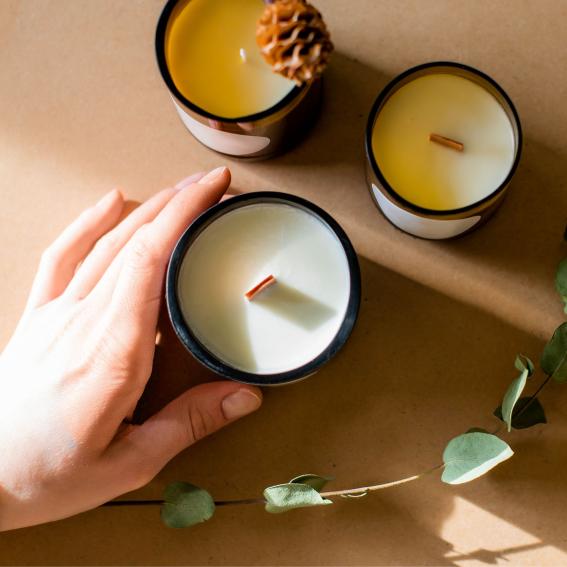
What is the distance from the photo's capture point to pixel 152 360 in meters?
0.68

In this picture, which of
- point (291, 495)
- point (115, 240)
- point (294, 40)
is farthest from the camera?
point (115, 240)

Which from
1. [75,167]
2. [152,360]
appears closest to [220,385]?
[152,360]

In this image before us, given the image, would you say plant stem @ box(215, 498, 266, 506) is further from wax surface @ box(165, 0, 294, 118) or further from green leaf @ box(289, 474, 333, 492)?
wax surface @ box(165, 0, 294, 118)

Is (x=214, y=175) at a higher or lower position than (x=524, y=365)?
higher

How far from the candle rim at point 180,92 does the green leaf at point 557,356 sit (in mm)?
319

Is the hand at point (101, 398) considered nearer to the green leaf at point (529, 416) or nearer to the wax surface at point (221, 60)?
the wax surface at point (221, 60)

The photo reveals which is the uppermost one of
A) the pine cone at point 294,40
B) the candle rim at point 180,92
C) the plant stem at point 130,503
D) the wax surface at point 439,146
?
the pine cone at point 294,40

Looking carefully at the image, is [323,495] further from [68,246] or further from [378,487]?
[68,246]

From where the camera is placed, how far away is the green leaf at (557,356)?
0.65 metres

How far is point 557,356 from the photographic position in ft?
2.14

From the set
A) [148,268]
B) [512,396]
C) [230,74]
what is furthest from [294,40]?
[512,396]

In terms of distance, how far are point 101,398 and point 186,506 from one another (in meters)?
0.13

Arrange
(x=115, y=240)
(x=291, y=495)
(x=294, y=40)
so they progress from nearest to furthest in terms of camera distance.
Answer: (x=294, y=40), (x=291, y=495), (x=115, y=240)

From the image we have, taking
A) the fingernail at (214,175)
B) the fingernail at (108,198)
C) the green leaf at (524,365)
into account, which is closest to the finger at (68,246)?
the fingernail at (108,198)
